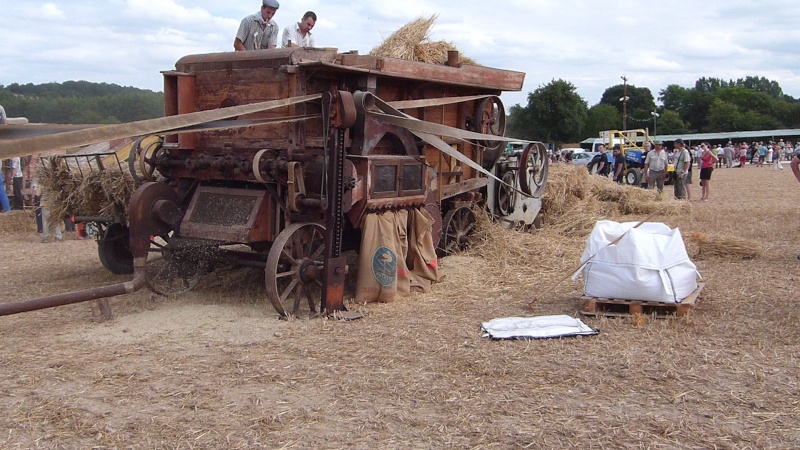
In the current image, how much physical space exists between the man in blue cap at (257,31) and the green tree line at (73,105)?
425 cm

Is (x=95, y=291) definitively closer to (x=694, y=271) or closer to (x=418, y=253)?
(x=418, y=253)

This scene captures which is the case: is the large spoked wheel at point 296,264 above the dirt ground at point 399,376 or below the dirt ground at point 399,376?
above

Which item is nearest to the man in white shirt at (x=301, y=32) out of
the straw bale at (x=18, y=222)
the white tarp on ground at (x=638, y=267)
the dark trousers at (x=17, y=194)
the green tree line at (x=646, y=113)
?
the white tarp on ground at (x=638, y=267)

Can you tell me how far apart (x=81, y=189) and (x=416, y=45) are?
154 inches

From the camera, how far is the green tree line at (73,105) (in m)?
13.4

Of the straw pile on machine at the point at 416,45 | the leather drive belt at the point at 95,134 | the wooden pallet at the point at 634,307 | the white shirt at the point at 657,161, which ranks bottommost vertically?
the wooden pallet at the point at 634,307

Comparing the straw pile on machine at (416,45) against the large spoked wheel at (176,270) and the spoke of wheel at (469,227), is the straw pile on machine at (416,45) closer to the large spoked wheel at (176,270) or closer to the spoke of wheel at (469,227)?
the spoke of wheel at (469,227)

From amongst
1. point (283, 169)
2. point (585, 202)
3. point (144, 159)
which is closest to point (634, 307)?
point (283, 169)

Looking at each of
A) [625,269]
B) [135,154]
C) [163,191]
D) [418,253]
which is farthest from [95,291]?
[625,269]

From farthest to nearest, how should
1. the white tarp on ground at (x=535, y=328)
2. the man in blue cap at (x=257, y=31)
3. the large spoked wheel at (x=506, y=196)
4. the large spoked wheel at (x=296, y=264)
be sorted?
the large spoked wheel at (x=506, y=196) < the man in blue cap at (x=257, y=31) < the large spoked wheel at (x=296, y=264) < the white tarp on ground at (x=535, y=328)

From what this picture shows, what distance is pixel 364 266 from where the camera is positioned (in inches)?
261

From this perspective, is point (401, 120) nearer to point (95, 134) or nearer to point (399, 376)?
point (399, 376)

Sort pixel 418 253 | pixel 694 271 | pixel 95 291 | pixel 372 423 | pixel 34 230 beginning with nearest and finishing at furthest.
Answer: pixel 372 423, pixel 95 291, pixel 694 271, pixel 418 253, pixel 34 230

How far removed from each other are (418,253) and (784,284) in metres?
3.63
